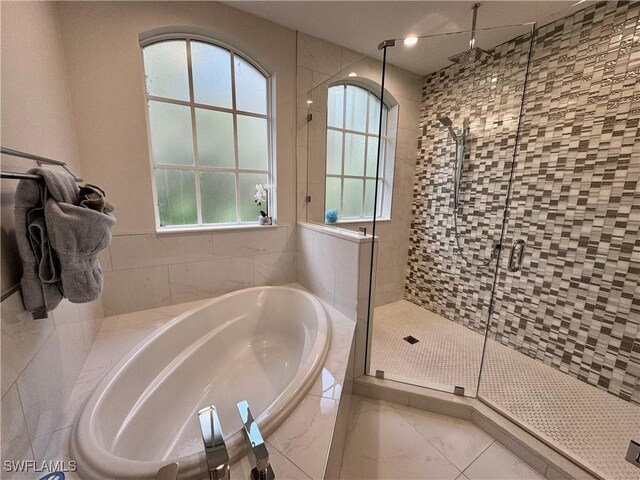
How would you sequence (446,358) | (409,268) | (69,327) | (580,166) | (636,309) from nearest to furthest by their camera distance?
(69,327) < (636,309) < (580,166) < (446,358) < (409,268)

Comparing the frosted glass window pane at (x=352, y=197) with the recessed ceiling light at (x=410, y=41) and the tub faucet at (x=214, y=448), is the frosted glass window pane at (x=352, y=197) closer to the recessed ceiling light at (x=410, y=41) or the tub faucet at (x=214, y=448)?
the recessed ceiling light at (x=410, y=41)

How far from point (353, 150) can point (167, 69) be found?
160 cm

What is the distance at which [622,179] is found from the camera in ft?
4.99

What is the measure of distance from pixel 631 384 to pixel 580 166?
4.56ft

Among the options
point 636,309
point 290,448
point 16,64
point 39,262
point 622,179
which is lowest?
point 290,448

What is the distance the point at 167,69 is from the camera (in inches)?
70.7

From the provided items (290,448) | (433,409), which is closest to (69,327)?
(290,448)

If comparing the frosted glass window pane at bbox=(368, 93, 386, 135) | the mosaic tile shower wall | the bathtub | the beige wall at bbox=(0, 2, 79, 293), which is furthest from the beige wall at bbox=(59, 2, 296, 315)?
the mosaic tile shower wall

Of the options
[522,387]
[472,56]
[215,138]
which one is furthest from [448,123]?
[522,387]

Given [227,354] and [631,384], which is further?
[227,354]

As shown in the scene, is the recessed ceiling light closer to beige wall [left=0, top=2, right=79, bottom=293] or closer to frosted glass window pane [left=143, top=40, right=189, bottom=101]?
frosted glass window pane [left=143, top=40, right=189, bottom=101]

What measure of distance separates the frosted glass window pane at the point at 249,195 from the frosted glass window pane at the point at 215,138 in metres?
0.17

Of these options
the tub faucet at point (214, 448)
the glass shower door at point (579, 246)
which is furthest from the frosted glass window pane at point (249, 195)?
the glass shower door at point (579, 246)

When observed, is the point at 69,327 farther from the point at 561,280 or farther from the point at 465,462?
the point at 561,280
